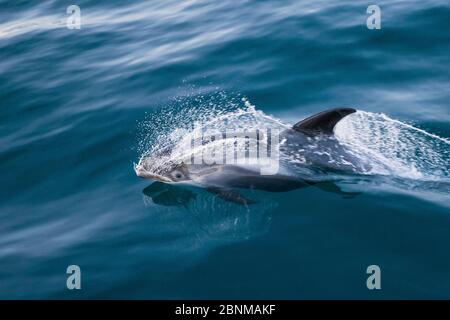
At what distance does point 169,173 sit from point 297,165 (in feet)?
6.13

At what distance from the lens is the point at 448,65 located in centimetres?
1186

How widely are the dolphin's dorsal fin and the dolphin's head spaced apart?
5.67 feet

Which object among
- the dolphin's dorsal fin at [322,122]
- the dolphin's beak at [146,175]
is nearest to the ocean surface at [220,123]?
the dolphin's beak at [146,175]

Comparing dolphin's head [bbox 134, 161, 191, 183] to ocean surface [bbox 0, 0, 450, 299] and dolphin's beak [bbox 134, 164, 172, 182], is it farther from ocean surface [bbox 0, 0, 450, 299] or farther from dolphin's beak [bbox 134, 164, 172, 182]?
ocean surface [bbox 0, 0, 450, 299]

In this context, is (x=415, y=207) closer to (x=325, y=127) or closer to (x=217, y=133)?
(x=325, y=127)

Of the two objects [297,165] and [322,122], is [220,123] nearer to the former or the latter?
[297,165]

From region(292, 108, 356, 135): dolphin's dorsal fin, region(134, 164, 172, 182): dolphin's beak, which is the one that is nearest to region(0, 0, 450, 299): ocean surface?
region(134, 164, 172, 182): dolphin's beak

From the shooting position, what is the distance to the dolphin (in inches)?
332

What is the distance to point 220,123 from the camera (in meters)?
10.2

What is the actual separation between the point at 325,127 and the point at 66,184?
4132 millimetres

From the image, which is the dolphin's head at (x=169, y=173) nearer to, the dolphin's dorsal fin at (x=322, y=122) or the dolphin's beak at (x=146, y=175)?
the dolphin's beak at (x=146, y=175)

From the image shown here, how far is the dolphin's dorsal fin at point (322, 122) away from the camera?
828 cm

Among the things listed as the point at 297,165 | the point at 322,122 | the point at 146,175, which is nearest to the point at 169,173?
the point at 146,175

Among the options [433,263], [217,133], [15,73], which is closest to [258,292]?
[433,263]
